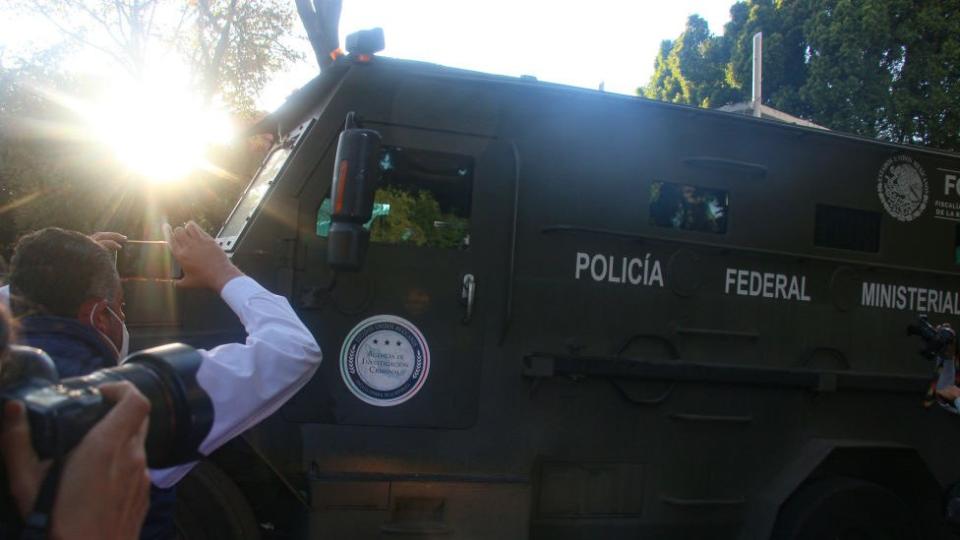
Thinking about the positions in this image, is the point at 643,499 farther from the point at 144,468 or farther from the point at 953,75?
the point at 953,75

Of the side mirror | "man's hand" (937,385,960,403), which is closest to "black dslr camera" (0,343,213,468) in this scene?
the side mirror

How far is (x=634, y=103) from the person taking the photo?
431cm

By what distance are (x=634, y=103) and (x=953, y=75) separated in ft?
52.9

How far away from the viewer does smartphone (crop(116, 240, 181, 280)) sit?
147 inches

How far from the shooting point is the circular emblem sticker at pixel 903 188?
4.95m

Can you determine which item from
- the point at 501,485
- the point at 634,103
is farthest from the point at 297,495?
the point at 634,103

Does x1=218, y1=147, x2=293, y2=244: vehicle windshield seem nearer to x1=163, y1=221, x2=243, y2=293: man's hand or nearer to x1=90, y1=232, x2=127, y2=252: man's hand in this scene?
x1=90, y1=232, x2=127, y2=252: man's hand

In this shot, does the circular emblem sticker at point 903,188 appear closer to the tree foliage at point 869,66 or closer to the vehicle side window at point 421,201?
the vehicle side window at point 421,201

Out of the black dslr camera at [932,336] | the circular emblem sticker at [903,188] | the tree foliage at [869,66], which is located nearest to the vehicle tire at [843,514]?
the black dslr camera at [932,336]

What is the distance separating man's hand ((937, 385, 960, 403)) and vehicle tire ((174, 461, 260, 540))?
12.2 ft

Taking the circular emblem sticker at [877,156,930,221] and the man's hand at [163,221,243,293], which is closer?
the man's hand at [163,221,243,293]

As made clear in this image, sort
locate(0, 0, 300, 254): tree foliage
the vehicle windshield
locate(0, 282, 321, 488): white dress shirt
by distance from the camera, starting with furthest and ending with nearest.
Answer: locate(0, 0, 300, 254): tree foliage < the vehicle windshield < locate(0, 282, 321, 488): white dress shirt

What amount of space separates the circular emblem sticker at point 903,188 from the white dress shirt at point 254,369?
13.6 feet

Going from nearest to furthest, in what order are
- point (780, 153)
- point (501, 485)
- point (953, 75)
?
point (501, 485)
point (780, 153)
point (953, 75)
